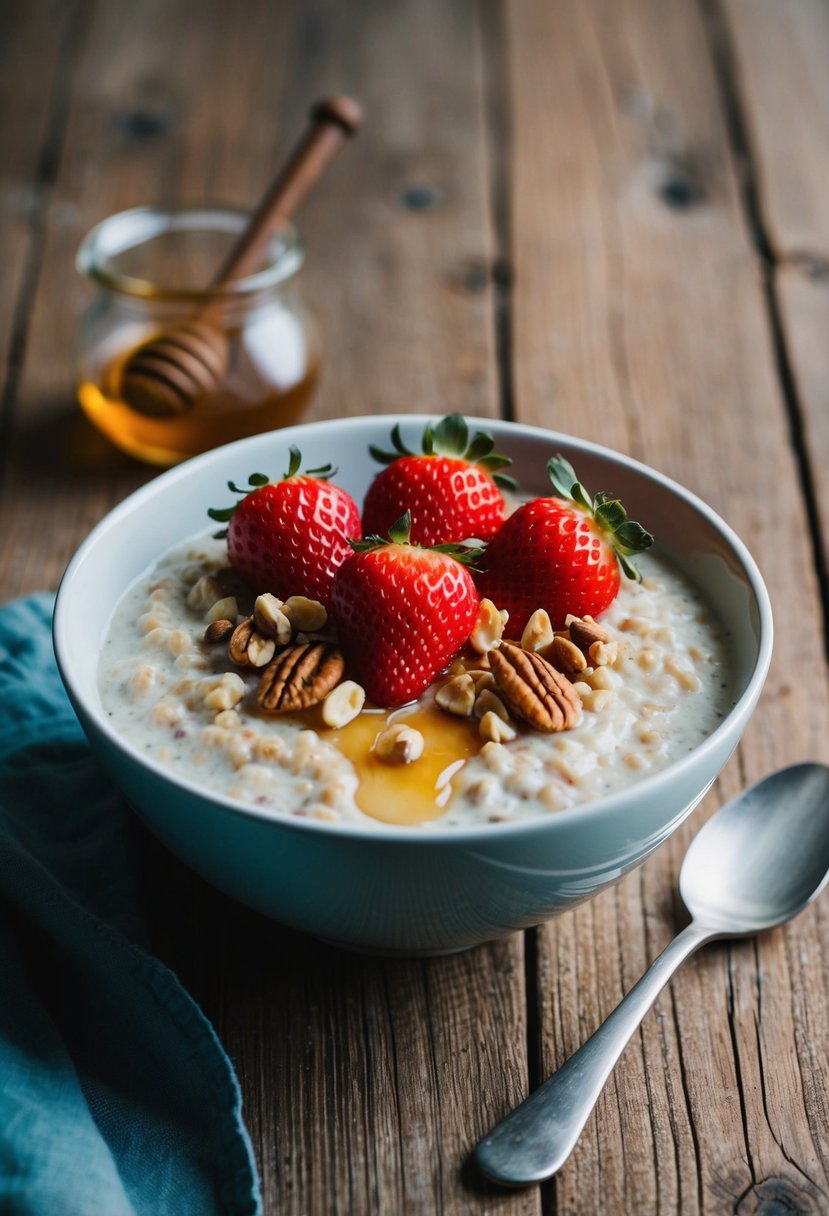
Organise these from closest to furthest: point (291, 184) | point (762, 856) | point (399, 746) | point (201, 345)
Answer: point (399, 746) → point (762, 856) → point (201, 345) → point (291, 184)

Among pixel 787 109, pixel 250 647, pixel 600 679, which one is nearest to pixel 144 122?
pixel 787 109

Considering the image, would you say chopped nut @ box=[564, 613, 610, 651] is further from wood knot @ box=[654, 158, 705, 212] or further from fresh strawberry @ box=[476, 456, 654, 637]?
wood knot @ box=[654, 158, 705, 212]

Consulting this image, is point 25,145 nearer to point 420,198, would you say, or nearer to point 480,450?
point 420,198

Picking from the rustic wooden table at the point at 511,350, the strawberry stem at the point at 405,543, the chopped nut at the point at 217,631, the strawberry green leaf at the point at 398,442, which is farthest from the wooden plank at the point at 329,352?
the strawberry green leaf at the point at 398,442

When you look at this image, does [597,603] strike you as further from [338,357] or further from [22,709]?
[338,357]

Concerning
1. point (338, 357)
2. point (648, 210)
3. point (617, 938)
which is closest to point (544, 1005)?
point (617, 938)

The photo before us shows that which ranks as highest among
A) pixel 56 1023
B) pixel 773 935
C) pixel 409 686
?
pixel 409 686
